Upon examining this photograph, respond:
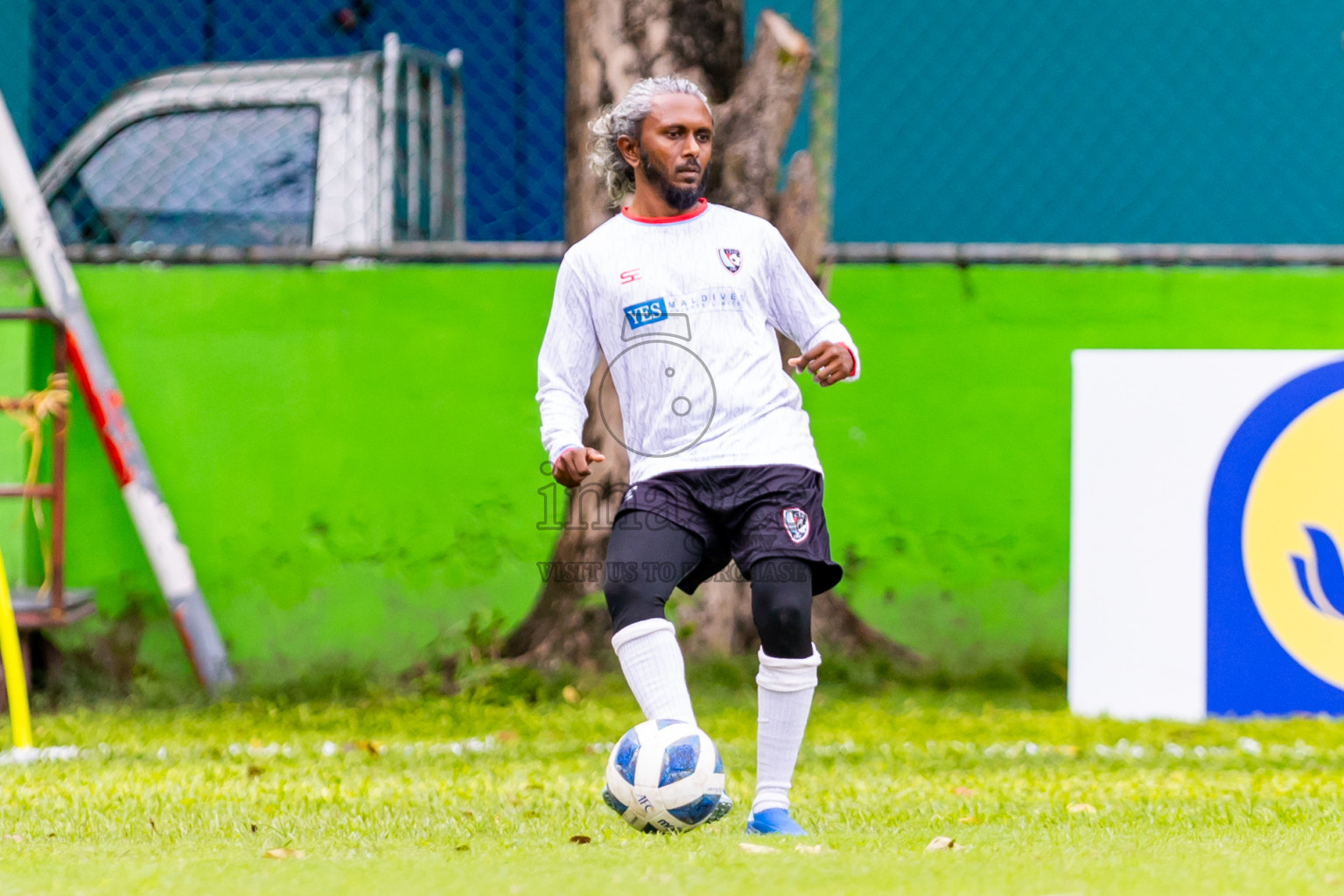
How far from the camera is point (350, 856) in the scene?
124 inches

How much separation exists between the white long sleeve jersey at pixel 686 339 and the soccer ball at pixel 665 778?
1.88 ft

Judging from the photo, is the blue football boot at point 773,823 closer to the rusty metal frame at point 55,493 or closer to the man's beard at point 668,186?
the man's beard at point 668,186

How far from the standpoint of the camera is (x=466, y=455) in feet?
20.7

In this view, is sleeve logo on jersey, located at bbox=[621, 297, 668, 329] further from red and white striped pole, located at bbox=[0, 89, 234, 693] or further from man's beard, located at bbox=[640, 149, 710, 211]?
red and white striped pole, located at bbox=[0, 89, 234, 693]

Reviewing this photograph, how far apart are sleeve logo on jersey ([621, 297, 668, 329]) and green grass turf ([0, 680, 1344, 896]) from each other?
105 cm

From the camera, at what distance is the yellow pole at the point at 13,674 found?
459 centimetres

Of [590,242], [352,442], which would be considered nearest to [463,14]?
[352,442]

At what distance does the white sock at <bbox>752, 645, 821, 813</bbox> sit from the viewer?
11.5ft


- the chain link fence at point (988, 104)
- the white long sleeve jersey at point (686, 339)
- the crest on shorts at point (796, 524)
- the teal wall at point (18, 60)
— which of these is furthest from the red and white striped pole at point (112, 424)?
the crest on shorts at point (796, 524)

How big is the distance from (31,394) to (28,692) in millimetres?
1047

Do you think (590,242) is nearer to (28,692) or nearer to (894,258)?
(894,258)

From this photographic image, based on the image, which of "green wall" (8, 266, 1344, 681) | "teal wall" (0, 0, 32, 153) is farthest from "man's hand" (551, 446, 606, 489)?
"teal wall" (0, 0, 32, 153)

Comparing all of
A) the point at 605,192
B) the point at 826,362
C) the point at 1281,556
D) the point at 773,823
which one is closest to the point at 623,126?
the point at 826,362

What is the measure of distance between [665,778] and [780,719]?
36 cm
